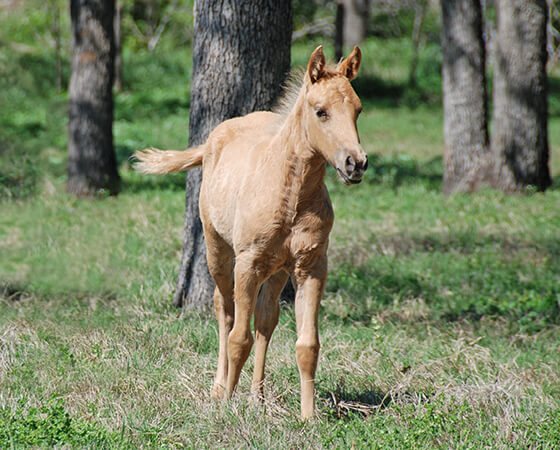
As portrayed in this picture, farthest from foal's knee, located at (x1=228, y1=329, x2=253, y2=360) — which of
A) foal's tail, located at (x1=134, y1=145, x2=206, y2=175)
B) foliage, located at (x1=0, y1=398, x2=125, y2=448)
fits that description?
foal's tail, located at (x1=134, y1=145, x2=206, y2=175)

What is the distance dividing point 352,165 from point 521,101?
8762mm

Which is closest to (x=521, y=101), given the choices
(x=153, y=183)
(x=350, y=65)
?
(x=153, y=183)

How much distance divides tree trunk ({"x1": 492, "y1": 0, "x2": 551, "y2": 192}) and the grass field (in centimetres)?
56

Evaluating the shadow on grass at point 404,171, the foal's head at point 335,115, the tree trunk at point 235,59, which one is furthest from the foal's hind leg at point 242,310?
the shadow on grass at point 404,171

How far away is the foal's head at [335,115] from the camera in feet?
11.5

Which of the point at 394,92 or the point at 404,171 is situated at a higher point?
the point at 394,92

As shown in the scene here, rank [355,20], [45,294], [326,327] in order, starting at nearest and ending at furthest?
[326,327] → [45,294] → [355,20]

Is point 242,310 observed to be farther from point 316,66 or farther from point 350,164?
point 316,66

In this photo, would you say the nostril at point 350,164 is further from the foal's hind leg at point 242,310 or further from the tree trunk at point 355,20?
the tree trunk at point 355,20

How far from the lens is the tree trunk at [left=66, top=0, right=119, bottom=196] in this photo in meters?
10.8

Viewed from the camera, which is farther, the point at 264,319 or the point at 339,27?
the point at 339,27

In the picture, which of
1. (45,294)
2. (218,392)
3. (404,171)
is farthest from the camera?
(404,171)

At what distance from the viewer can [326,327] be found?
608 centimetres

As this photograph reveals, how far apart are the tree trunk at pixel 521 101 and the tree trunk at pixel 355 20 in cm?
1568
